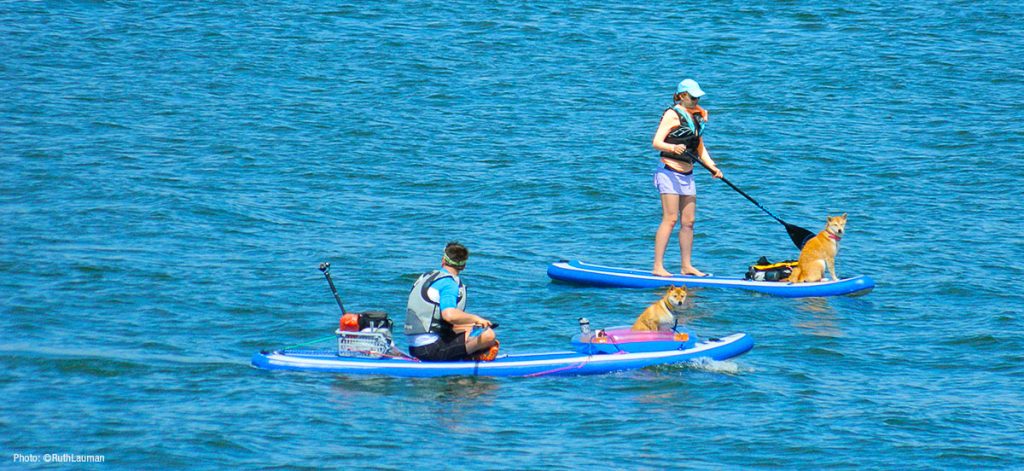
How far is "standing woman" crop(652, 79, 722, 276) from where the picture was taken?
38.2ft

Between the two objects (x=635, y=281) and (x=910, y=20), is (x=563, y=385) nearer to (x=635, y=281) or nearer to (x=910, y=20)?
(x=635, y=281)

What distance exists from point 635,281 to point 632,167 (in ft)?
16.5

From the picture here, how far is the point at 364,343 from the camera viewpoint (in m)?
9.51

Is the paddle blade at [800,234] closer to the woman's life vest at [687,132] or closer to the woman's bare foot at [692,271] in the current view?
the woman's bare foot at [692,271]

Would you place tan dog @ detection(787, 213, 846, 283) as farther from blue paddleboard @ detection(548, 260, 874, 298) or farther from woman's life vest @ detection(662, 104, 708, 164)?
woman's life vest @ detection(662, 104, 708, 164)

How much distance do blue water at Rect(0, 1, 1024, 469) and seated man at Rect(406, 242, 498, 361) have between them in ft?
0.85

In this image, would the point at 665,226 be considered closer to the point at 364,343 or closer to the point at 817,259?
the point at 817,259

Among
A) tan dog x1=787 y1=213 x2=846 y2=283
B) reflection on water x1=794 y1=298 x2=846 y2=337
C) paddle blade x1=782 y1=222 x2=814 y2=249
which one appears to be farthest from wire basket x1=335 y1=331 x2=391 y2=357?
paddle blade x1=782 y1=222 x2=814 y2=249

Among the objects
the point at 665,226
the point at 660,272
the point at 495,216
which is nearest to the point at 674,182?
the point at 665,226

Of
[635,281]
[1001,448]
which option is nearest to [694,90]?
[635,281]

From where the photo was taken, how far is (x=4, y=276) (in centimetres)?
1184

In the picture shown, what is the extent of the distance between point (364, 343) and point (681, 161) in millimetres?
3687

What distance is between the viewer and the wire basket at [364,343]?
31.1 feet

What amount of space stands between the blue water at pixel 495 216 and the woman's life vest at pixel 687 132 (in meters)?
1.27
